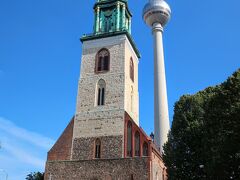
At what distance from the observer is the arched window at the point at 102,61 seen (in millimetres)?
35250

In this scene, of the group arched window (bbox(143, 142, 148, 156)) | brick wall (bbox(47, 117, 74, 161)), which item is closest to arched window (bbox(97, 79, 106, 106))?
brick wall (bbox(47, 117, 74, 161))

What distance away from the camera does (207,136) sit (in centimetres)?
2075

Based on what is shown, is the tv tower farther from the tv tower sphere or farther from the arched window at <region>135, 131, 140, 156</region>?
the arched window at <region>135, 131, 140, 156</region>

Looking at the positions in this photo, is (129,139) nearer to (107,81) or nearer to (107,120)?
(107,120)

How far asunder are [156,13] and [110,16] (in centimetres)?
2275

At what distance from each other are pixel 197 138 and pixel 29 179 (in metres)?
24.7

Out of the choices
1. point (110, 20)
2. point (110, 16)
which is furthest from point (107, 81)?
point (110, 16)

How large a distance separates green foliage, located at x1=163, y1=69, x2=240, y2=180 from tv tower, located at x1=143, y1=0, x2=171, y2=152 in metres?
21.8

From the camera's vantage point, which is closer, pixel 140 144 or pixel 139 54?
pixel 140 144

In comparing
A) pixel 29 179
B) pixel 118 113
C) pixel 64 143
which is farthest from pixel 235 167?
pixel 29 179

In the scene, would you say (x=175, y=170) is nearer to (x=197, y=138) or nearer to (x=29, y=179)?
(x=197, y=138)

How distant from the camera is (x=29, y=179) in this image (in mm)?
40969

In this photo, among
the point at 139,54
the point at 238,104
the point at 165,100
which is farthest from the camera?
the point at 165,100

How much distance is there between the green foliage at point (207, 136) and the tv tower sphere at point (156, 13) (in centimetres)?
3515
